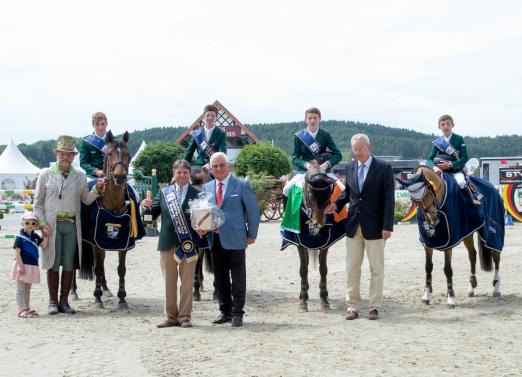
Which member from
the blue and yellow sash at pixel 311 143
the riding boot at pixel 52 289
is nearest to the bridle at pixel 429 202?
the blue and yellow sash at pixel 311 143

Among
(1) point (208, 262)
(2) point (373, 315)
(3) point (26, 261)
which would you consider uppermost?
(3) point (26, 261)

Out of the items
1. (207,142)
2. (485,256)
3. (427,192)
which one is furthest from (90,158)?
(485,256)

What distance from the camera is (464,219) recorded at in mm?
9289

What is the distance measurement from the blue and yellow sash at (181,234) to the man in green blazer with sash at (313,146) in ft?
7.15

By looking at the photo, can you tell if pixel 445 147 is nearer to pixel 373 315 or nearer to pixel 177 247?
pixel 373 315

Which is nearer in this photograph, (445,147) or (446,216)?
(446,216)

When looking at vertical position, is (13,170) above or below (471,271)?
above

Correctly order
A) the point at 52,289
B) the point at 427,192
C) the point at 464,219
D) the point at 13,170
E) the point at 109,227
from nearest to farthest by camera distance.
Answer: the point at 52,289, the point at 427,192, the point at 109,227, the point at 464,219, the point at 13,170

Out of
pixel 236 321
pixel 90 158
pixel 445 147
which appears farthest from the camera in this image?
pixel 445 147

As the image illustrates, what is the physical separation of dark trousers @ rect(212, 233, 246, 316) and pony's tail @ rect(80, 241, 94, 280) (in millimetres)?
2358

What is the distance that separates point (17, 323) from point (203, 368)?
3219 millimetres

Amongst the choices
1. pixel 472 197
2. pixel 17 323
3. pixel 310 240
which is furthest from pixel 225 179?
pixel 472 197

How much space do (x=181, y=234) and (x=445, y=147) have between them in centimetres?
423

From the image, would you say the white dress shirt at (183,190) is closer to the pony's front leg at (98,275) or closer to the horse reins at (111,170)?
the horse reins at (111,170)
